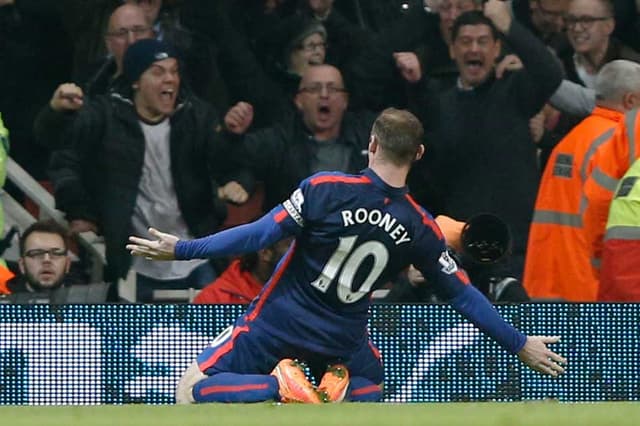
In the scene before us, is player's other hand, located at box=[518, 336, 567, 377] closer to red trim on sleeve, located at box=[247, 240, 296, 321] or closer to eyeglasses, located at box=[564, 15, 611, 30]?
red trim on sleeve, located at box=[247, 240, 296, 321]

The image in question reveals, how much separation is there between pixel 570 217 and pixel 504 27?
102 centimetres

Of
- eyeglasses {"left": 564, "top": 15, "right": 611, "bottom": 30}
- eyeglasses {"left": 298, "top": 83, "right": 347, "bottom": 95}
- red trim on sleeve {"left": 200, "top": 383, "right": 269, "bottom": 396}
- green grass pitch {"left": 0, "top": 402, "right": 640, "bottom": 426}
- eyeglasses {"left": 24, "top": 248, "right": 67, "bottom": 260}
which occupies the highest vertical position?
eyeglasses {"left": 564, "top": 15, "right": 611, "bottom": 30}

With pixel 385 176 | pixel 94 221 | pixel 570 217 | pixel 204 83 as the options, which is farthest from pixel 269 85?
pixel 385 176

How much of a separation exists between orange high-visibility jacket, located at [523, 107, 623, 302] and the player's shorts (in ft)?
7.86

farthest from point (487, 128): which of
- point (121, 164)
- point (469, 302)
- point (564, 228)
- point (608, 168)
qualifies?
point (469, 302)

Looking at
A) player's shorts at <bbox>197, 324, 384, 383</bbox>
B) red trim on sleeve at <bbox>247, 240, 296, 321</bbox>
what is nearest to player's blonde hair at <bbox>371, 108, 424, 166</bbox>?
red trim on sleeve at <bbox>247, 240, 296, 321</bbox>

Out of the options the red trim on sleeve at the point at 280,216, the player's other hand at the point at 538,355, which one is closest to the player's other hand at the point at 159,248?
the red trim on sleeve at the point at 280,216

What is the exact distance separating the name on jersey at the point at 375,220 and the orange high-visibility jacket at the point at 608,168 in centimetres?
237

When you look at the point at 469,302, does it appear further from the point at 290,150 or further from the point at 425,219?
the point at 290,150

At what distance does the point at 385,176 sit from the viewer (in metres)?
7.09

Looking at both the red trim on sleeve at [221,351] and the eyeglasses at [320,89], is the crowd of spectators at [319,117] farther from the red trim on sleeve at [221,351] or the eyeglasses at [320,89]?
the red trim on sleeve at [221,351]

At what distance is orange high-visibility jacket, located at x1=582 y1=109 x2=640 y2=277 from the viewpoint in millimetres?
9164

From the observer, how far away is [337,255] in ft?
23.4

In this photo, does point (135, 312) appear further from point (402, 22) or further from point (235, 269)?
point (402, 22)
